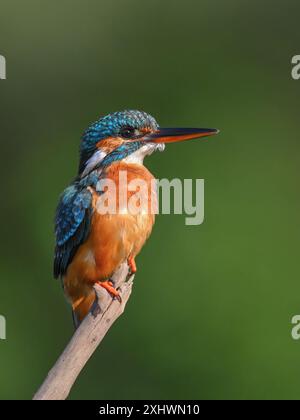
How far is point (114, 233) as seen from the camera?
373cm

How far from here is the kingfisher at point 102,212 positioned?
148 inches

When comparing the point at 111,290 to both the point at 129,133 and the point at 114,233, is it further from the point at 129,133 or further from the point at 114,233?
the point at 129,133

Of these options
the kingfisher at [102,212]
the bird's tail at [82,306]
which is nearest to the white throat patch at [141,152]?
the kingfisher at [102,212]

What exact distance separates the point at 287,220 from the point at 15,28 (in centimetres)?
275

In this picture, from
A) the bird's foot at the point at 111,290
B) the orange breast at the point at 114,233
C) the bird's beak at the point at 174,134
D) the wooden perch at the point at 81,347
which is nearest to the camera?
the wooden perch at the point at 81,347

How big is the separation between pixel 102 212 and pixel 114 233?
0.33 ft

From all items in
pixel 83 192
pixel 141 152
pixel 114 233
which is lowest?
pixel 114 233

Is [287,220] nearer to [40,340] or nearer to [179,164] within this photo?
[179,164]

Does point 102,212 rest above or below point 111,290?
above

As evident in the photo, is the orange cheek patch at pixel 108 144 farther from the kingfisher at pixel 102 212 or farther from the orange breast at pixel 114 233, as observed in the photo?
the orange breast at pixel 114 233

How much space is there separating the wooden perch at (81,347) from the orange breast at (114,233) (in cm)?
26

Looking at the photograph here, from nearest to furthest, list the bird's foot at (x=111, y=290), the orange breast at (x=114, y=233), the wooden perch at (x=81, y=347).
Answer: the wooden perch at (x=81, y=347)
the bird's foot at (x=111, y=290)
the orange breast at (x=114, y=233)

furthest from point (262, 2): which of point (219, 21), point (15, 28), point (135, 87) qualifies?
point (15, 28)

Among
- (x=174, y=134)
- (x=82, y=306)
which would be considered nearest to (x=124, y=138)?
(x=174, y=134)
